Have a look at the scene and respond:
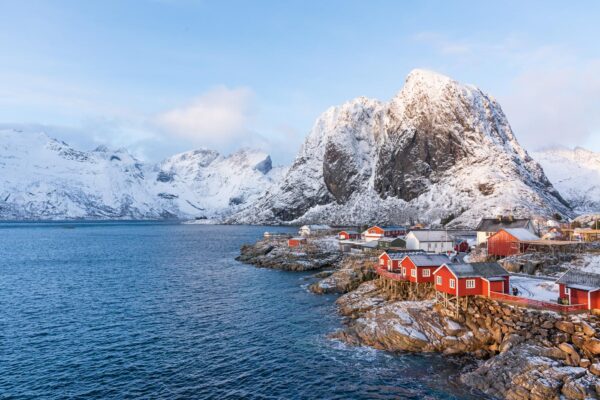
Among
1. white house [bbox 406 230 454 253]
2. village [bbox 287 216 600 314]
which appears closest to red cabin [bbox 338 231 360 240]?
village [bbox 287 216 600 314]

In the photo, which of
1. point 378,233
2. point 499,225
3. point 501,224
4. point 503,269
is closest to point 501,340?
point 503,269

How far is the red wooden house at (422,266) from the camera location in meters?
54.2

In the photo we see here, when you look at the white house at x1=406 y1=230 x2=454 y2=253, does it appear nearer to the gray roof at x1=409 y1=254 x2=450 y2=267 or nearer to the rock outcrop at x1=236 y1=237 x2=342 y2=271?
the rock outcrop at x1=236 y1=237 x2=342 y2=271

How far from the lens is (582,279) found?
4000 cm

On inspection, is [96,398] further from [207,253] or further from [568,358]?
[207,253]

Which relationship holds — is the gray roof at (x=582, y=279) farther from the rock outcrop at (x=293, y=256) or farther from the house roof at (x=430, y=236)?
the rock outcrop at (x=293, y=256)

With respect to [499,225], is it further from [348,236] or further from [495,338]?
[348,236]

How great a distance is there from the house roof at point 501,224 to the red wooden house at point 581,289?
1587 inches

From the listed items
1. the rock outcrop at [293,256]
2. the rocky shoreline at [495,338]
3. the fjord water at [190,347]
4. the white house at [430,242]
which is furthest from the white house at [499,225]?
the fjord water at [190,347]

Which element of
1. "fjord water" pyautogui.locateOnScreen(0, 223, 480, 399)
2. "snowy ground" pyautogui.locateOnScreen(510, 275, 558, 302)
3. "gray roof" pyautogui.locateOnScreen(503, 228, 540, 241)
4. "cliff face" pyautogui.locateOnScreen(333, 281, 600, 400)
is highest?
"gray roof" pyautogui.locateOnScreen(503, 228, 540, 241)

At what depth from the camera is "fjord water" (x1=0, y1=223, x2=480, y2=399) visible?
3319 centimetres

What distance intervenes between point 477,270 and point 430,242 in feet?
136

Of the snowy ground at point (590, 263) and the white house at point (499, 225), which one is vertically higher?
the white house at point (499, 225)

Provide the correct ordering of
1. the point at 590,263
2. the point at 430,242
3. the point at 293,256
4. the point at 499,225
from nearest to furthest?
the point at 590,263
the point at 499,225
the point at 430,242
the point at 293,256
